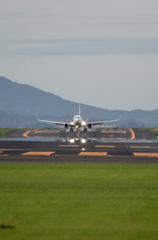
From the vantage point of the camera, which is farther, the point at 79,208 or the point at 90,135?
the point at 90,135

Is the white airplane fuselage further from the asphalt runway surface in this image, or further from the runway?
the asphalt runway surface

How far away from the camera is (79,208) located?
1318 centimetres

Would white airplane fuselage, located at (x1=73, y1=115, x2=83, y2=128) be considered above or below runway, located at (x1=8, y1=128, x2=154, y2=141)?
above

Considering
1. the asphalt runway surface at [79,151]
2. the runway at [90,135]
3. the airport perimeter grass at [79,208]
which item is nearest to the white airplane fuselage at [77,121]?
the runway at [90,135]

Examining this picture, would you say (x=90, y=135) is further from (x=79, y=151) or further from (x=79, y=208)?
(x=79, y=208)

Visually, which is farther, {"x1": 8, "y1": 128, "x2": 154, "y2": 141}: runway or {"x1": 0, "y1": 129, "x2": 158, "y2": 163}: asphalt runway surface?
{"x1": 8, "y1": 128, "x2": 154, "y2": 141}: runway

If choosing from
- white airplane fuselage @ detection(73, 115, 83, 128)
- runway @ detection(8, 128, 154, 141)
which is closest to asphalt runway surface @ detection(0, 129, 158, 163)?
runway @ detection(8, 128, 154, 141)

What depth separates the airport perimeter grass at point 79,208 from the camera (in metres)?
10.4

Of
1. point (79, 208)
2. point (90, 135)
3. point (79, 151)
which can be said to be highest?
point (90, 135)

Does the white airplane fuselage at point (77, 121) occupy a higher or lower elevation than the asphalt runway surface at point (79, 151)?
higher

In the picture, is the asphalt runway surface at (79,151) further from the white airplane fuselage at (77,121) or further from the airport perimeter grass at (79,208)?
the airport perimeter grass at (79,208)

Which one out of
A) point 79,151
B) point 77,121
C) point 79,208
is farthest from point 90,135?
point 79,208

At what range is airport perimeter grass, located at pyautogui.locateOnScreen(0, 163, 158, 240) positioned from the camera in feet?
34.0

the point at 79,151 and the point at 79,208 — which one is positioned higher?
the point at 79,151
